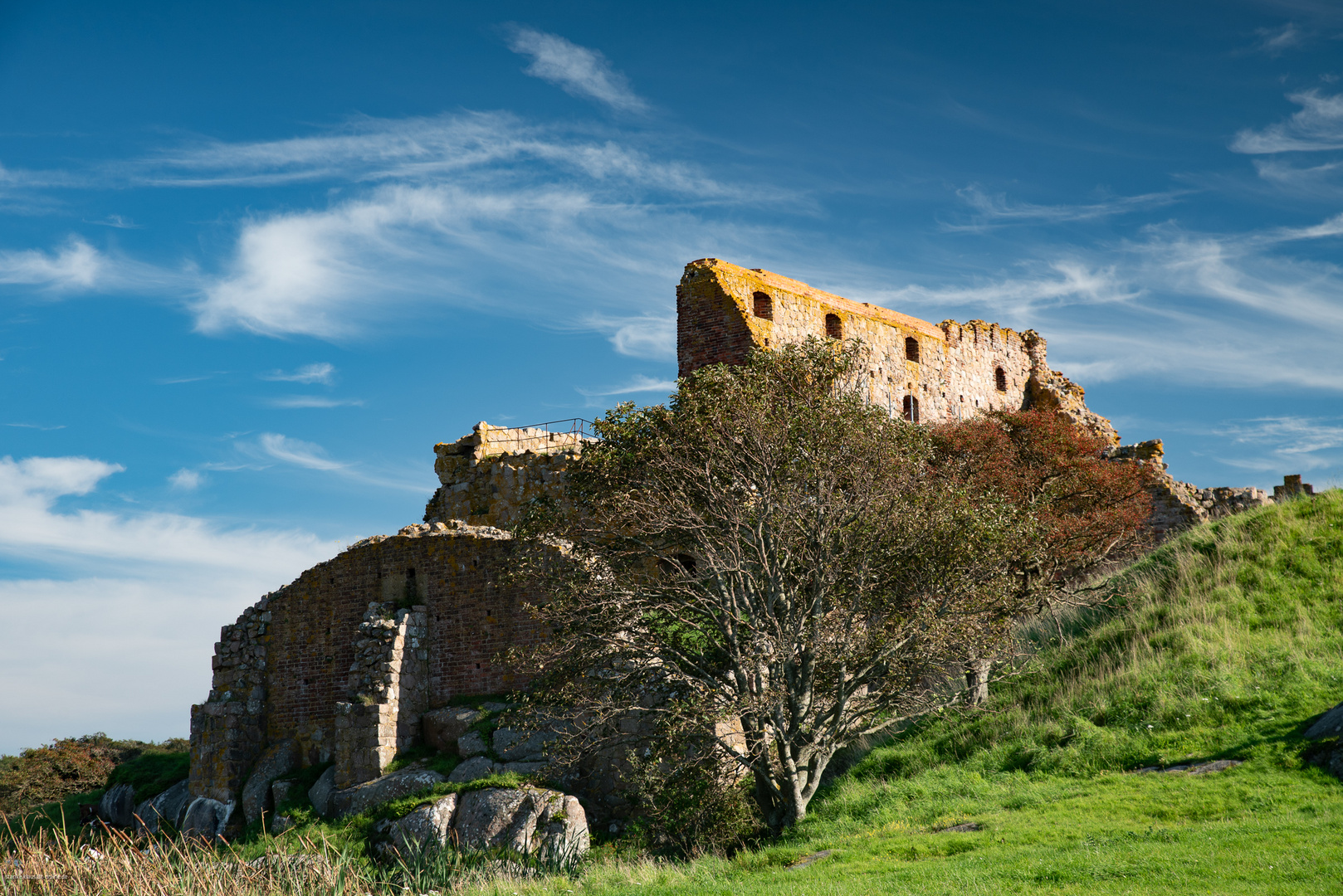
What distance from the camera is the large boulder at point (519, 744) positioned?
1919 centimetres

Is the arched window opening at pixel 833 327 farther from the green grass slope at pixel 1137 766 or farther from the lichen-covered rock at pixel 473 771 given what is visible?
the lichen-covered rock at pixel 473 771

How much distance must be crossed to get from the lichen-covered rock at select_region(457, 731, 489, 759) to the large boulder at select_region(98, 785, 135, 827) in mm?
8939

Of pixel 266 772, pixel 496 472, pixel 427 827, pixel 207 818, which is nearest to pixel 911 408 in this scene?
pixel 496 472

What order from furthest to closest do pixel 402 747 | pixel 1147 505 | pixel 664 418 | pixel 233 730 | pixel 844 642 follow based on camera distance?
pixel 1147 505
pixel 233 730
pixel 402 747
pixel 664 418
pixel 844 642

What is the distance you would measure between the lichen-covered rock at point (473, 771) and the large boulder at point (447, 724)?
1054mm

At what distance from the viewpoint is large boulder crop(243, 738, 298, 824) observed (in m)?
21.3

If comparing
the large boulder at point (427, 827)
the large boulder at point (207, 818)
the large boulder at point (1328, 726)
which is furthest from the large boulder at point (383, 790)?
the large boulder at point (1328, 726)

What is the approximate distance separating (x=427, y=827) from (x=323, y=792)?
381 centimetres

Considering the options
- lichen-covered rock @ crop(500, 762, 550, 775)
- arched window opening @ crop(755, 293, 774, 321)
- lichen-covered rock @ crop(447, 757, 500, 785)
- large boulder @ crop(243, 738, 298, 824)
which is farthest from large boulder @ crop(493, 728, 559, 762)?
arched window opening @ crop(755, 293, 774, 321)

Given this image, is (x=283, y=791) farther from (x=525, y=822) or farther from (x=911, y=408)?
(x=911, y=408)

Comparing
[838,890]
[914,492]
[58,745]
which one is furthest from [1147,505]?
[58,745]

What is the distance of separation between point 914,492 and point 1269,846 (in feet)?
24.6

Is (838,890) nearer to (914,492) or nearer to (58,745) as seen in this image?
(914,492)

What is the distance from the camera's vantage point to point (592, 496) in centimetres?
1859
